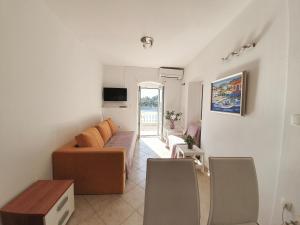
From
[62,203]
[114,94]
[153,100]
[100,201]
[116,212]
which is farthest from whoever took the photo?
[153,100]

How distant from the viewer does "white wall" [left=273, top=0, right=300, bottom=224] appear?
1346 millimetres

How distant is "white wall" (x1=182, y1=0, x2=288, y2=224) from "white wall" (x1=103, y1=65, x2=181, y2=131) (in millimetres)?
3066

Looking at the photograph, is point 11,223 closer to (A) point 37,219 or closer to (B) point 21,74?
(A) point 37,219

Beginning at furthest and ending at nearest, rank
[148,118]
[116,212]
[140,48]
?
[148,118]
[140,48]
[116,212]

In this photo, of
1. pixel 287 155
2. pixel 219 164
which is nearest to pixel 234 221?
pixel 219 164

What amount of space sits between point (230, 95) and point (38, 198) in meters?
2.81

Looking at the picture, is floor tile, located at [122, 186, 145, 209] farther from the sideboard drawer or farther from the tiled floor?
the sideboard drawer

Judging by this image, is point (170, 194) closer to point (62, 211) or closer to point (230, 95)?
point (62, 211)

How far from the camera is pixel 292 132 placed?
54.8 inches

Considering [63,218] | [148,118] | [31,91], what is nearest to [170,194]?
[63,218]

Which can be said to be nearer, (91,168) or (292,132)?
(292,132)

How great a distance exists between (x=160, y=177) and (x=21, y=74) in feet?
5.75

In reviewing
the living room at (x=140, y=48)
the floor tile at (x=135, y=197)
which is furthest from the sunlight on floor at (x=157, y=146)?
the floor tile at (x=135, y=197)

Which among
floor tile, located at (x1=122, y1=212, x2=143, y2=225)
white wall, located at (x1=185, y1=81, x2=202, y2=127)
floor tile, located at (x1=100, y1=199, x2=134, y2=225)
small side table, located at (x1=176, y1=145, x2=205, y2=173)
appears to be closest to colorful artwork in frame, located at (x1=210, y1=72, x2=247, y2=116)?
small side table, located at (x1=176, y1=145, x2=205, y2=173)
